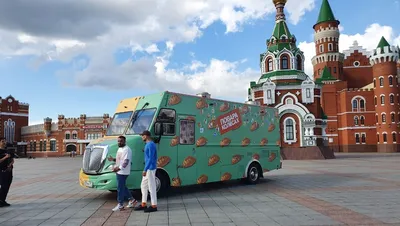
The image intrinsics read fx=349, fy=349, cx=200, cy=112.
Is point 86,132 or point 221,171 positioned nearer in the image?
point 221,171

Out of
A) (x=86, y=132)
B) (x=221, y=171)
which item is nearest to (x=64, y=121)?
(x=86, y=132)

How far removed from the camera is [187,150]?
36.7ft

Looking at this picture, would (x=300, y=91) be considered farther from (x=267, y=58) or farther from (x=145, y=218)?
(x=145, y=218)

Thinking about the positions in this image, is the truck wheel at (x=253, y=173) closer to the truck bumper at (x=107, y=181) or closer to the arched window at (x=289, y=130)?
the truck bumper at (x=107, y=181)

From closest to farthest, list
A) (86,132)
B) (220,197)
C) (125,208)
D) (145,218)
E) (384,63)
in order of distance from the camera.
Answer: (145,218) < (125,208) < (220,197) < (384,63) < (86,132)

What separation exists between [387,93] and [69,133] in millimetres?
57927

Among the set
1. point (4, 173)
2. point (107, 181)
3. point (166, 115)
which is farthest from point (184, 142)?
point (4, 173)

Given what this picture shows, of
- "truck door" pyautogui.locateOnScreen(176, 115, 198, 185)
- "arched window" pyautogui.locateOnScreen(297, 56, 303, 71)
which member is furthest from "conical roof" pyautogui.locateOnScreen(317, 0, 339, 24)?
"truck door" pyautogui.locateOnScreen(176, 115, 198, 185)

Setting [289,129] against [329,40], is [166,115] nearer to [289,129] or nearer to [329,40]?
[289,129]

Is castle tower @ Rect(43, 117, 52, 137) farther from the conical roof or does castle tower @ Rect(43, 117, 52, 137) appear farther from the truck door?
the truck door

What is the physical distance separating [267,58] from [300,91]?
5900mm

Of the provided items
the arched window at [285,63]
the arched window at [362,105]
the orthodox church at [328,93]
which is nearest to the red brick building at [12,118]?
the orthodox church at [328,93]

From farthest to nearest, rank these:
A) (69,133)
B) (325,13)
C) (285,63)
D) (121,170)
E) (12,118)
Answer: (12,118) < (69,133) < (325,13) < (285,63) < (121,170)

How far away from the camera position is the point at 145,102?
1092cm
